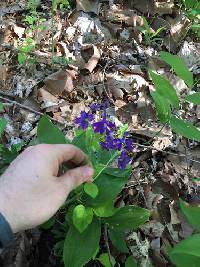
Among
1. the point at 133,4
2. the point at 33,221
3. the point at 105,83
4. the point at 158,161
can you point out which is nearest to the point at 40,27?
the point at 105,83

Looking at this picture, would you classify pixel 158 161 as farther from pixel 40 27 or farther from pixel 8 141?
pixel 40 27

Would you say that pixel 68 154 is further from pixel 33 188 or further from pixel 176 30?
pixel 176 30

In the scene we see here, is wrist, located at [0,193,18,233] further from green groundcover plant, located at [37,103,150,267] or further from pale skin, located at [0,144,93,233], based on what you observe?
green groundcover plant, located at [37,103,150,267]

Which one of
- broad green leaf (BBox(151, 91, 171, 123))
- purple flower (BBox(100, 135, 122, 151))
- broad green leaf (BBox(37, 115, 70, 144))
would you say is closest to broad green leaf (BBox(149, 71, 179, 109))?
broad green leaf (BBox(151, 91, 171, 123))

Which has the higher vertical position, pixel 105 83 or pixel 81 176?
pixel 81 176

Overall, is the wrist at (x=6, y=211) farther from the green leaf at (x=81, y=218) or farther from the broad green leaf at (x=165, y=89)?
the broad green leaf at (x=165, y=89)

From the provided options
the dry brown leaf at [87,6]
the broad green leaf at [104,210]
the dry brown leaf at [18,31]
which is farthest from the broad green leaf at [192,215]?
the dry brown leaf at [87,6]
